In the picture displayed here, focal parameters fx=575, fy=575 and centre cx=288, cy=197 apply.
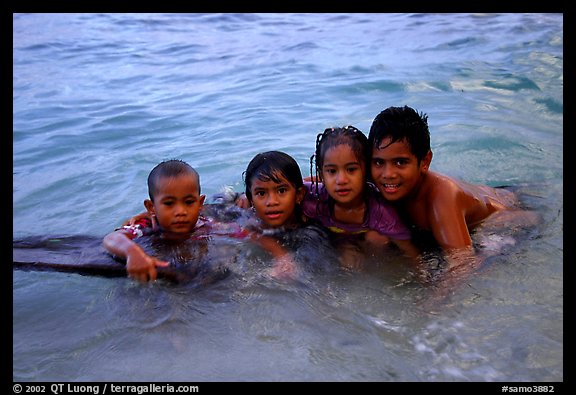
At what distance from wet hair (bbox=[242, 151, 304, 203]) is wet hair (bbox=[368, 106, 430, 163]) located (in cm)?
Answer: 54

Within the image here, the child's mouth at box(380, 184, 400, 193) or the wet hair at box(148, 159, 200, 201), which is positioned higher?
the wet hair at box(148, 159, 200, 201)

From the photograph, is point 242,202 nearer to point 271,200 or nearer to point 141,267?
point 271,200

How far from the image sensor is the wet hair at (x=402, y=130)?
3635 mm

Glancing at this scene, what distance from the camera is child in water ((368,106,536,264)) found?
360 centimetres

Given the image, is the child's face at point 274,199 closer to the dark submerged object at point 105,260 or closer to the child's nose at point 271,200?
the child's nose at point 271,200

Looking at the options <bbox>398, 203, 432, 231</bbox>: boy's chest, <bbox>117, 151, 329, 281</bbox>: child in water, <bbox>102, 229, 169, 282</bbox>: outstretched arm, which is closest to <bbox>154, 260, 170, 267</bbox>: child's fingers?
<bbox>102, 229, 169, 282</bbox>: outstretched arm

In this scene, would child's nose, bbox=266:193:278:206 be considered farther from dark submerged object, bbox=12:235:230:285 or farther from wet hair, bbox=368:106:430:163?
wet hair, bbox=368:106:430:163

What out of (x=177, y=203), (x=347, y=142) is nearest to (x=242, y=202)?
(x=177, y=203)

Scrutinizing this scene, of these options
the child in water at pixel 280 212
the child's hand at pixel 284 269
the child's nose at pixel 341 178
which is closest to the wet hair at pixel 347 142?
the child's nose at pixel 341 178

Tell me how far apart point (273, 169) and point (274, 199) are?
0.20 m

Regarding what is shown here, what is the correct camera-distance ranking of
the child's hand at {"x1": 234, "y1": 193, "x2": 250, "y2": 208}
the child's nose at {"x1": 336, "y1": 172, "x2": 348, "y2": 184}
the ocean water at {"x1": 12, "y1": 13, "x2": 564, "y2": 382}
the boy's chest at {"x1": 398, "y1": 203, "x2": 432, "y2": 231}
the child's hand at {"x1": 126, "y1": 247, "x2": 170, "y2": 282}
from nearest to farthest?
1. the ocean water at {"x1": 12, "y1": 13, "x2": 564, "y2": 382}
2. the child's hand at {"x1": 126, "y1": 247, "x2": 170, "y2": 282}
3. the child's nose at {"x1": 336, "y1": 172, "x2": 348, "y2": 184}
4. the boy's chest at {"x1": 398, "y1": 203, "x2": 432, "y2": 231}
5. the child's hand at {"x1": 234, "y1": 193, "x2": 250, "y2": 208}

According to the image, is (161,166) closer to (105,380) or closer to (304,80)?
(105,380)

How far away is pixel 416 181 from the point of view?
374cm

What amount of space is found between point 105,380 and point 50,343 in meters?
0.51
